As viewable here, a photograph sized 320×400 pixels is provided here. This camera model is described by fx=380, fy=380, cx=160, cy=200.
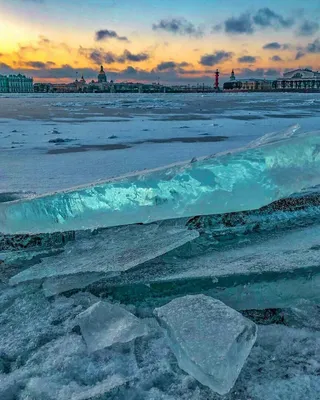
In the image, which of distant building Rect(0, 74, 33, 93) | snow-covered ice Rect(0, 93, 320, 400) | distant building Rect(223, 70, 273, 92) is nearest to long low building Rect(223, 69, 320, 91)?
distant building Rect(223, 70, 273, 92)

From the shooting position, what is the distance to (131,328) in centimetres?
135

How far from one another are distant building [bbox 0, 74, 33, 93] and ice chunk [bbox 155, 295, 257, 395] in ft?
368

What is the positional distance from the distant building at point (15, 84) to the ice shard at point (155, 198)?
111 m

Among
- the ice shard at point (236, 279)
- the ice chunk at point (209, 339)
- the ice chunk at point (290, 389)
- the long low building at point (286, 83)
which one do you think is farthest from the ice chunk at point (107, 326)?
the long low building at point (286, 83)

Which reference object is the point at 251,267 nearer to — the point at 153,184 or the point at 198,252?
the point at 198,252

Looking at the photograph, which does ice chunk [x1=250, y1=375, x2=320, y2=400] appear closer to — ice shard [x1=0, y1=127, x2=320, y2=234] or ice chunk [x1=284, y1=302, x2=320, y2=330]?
ice chunk [x1=284, y1=302, x2=320, y2=330]

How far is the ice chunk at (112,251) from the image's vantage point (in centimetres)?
165

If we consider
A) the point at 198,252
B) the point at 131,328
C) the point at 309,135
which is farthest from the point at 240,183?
the point at 131,328

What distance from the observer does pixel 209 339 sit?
117cm

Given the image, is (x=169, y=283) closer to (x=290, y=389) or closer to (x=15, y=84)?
(x=290, y=389)

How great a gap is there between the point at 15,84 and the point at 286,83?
234 ft

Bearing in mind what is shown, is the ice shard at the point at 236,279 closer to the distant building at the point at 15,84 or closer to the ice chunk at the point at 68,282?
the ice chunk at the point at 68,282

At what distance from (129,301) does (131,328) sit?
0.90 ft

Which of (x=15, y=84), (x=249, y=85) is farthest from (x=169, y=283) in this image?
(x=15, y=84)
